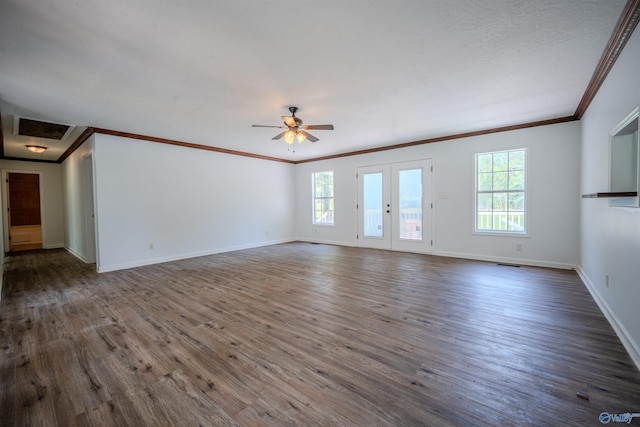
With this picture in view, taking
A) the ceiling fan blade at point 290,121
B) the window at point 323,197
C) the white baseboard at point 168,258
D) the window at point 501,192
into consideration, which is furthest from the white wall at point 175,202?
the window at point 501,192

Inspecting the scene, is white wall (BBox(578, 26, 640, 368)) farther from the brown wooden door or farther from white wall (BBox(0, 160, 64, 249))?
the brown wooden door

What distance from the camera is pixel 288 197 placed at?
825 cm

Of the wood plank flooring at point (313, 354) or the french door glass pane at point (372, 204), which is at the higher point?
the french door glass pane at point (372, 204)

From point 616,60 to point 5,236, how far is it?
476 inches

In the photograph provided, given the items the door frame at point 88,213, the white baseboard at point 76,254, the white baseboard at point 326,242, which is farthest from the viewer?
the white baseboard at point 326,242

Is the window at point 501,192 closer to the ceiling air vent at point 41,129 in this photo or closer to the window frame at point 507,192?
the window frame at point 507,192

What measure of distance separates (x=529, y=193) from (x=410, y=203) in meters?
2.17

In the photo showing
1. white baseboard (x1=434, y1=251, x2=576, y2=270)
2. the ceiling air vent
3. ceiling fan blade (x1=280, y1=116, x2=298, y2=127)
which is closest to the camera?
ceiling fan blade (x1=280, y1=116, x2=298, y2=127)

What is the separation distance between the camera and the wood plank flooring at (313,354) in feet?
4.92

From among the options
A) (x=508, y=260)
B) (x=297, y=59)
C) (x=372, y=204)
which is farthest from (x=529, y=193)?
(x=297, y=59)

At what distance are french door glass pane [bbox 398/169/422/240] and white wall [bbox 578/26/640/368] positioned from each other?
2.71 meters

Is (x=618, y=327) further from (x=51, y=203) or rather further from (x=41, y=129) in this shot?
(x=51, y=203)

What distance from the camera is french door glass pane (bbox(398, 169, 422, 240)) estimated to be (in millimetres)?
6012

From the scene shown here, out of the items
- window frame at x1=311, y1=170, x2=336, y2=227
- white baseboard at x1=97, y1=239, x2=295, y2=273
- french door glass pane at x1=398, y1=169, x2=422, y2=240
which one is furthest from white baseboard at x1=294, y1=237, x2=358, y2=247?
french door glass pane at x1=398, y1=169, x2=422, y2=240
